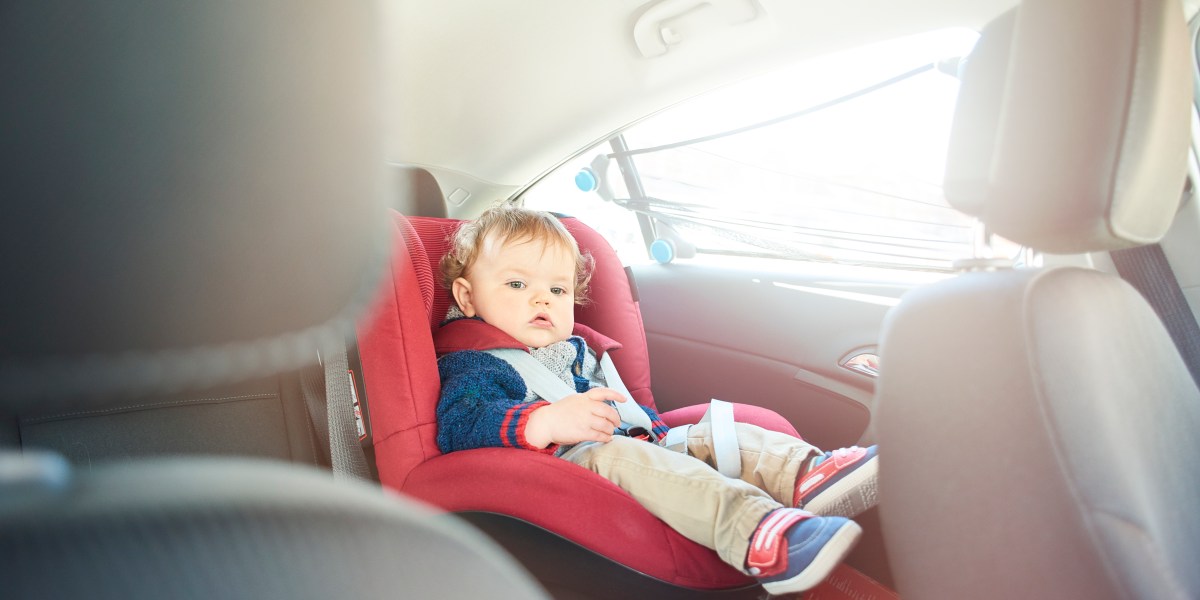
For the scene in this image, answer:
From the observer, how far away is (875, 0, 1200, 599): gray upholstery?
0.77m

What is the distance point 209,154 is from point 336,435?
111cm

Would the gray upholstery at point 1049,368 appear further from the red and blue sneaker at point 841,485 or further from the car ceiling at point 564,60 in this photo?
the car ceiling at point 564,60

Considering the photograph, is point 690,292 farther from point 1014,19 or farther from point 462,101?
point 1014,19

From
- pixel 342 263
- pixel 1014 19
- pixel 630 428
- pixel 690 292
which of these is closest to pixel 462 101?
pixel 690 292

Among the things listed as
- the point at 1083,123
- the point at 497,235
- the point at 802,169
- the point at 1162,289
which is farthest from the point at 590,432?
the point at 802,169

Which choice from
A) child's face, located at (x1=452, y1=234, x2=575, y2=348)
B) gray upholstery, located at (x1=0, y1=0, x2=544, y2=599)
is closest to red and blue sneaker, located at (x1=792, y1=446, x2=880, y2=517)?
child's face, located at (x1=452, y1=234, x2=575, y2=348)

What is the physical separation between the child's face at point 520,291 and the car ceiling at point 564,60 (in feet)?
1.76

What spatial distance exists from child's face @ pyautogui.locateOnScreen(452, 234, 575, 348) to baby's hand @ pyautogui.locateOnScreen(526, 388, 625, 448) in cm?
41

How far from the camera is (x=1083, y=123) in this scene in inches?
32.8

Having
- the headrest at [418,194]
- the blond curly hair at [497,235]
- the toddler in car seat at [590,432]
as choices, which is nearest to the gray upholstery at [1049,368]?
the toddler in car seat at [590,432]

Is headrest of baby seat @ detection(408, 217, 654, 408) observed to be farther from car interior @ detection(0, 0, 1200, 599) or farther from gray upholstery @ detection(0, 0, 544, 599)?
gray upholstery @ detection(0, 0, 544, 599)

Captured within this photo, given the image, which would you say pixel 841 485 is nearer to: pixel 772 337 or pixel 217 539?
pixel 772 337

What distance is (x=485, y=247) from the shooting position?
1.88m

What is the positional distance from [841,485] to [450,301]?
1.03 meters
